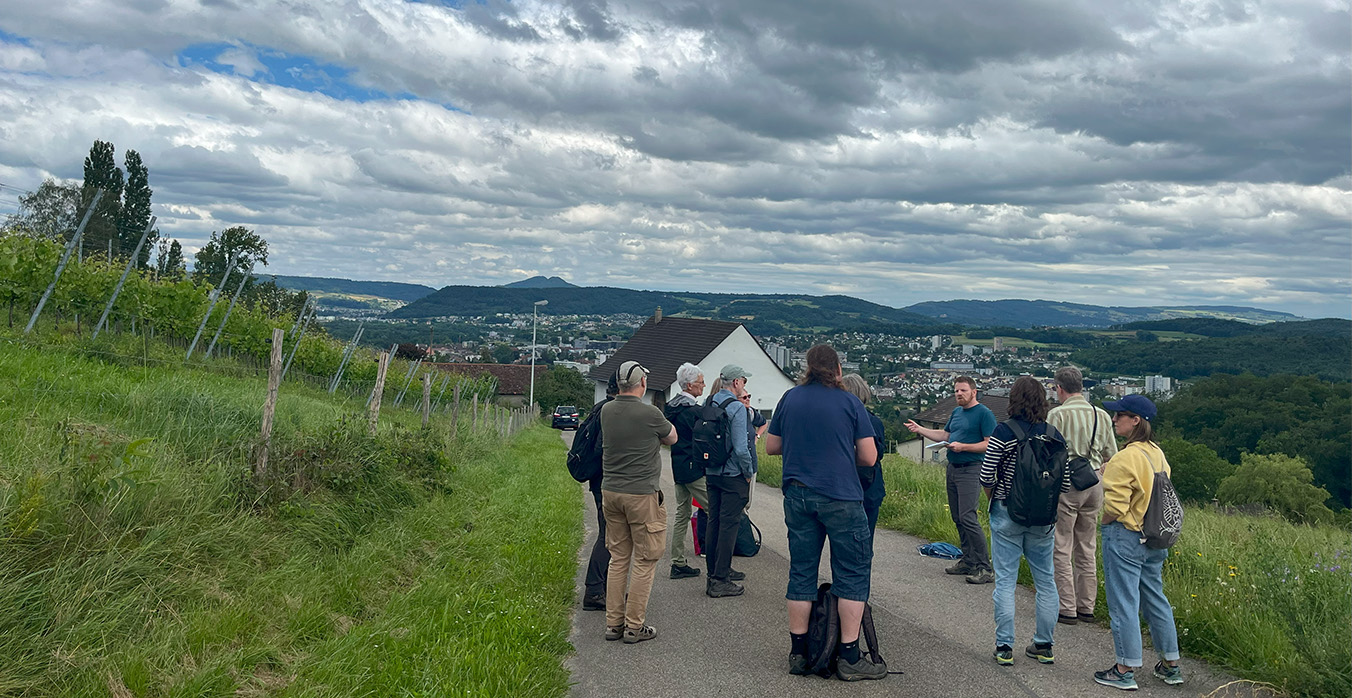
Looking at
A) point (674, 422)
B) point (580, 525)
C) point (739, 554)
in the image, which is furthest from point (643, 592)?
point (580, 525)

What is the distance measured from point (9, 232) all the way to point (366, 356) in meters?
19.1

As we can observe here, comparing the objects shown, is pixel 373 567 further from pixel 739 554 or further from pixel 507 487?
pixel 507 487

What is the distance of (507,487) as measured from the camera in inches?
513

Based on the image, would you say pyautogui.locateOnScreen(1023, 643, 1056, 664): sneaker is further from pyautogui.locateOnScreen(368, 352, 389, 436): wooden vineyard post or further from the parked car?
the parked car

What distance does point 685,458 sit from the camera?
7.41 meters

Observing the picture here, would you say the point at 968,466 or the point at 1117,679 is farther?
the point at 968,466

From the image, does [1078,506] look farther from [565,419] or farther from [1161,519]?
[565,419]

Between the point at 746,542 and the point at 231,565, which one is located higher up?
the point at 231,565

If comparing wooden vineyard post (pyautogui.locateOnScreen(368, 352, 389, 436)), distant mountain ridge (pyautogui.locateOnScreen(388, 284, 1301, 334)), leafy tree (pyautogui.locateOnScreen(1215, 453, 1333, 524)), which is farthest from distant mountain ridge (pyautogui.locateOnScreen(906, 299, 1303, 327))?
wooden vineyard post (pyautogui.locateOnScreen(368, 352, 389, 436))

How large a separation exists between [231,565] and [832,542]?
13.3ft

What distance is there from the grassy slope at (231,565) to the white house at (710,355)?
123 ft

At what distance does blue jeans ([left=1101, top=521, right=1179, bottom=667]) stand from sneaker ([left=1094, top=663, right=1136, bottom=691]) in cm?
6

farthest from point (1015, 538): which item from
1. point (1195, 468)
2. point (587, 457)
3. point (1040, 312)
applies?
point (1040, 312)

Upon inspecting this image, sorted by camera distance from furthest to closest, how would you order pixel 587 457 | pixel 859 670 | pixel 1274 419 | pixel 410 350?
pixel 410 350, pixel 1274 419, pixel 587 457, pixel 859 670
